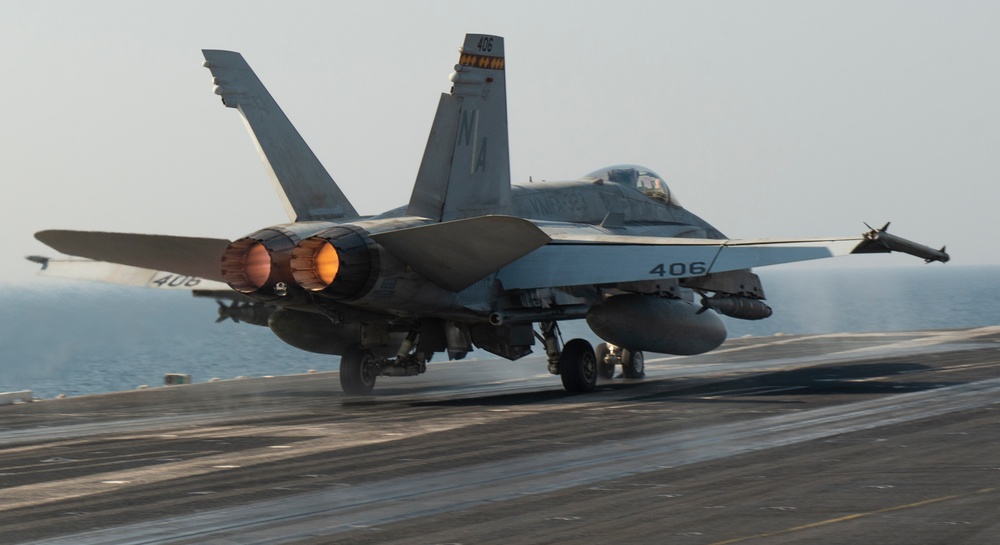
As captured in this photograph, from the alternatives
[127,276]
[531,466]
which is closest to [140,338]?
[127,276]

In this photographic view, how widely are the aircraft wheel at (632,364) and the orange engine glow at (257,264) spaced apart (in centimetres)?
901

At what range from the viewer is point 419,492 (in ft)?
34.4

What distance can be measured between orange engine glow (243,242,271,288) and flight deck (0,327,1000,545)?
2045mm

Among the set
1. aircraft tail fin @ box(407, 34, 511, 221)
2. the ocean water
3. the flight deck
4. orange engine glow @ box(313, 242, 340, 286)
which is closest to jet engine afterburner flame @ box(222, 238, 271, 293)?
orange engine glow @ box(313, 242, 340, 286)

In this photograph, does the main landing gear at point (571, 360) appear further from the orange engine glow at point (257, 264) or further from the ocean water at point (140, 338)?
the ocean water at point (140, 338)

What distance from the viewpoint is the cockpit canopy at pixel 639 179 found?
23688 millimetres

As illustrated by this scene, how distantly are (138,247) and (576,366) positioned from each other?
729 centimetres

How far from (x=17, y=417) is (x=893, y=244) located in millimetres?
14202

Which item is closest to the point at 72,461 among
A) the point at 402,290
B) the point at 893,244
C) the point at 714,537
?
the point at 402,290

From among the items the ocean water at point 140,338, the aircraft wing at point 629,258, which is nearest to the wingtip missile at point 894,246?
the aircraft wing at point 629,258

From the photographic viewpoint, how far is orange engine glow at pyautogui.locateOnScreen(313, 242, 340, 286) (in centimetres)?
1656

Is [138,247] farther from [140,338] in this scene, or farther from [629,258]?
[140,338]

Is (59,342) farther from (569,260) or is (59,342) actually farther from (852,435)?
(852,435)

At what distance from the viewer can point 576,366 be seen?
65.3ft
